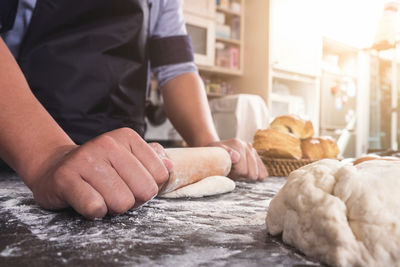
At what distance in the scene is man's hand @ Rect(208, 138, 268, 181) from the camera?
Answer: 958 millimetres

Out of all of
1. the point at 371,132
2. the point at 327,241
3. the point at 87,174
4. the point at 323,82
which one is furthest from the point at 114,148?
the point at 371,132

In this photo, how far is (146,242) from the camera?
39cm

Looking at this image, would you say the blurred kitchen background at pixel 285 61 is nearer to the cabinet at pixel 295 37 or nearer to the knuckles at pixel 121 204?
the cabinet at pixel 295 37

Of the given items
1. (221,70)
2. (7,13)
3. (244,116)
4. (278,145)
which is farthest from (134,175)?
(221,70)

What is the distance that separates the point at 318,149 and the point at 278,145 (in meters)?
0.16

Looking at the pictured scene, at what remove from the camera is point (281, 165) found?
1.11 meters

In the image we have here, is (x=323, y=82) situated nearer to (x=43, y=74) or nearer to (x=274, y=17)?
(x=274, y=17)

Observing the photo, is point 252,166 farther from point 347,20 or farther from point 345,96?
point 347,20

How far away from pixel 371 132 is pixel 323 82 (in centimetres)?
145

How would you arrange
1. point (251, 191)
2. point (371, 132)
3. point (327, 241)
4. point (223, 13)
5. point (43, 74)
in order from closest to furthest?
1. point (327, 241)
2. point (251, 191)
3. point (43, 74)
4. point (223, 13)
5. point (371, 132)

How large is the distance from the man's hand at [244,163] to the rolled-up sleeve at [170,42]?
433 mm

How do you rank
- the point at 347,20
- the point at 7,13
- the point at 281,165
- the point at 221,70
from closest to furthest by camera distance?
the point at 7,13 → the point at 281,165 → the point at 221,70 → the point at 347,20

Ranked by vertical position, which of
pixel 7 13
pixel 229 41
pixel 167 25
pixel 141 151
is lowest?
pixel 141 151

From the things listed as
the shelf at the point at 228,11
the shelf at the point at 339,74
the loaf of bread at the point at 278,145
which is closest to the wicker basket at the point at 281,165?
the loaf of bread at the point at 278,145
